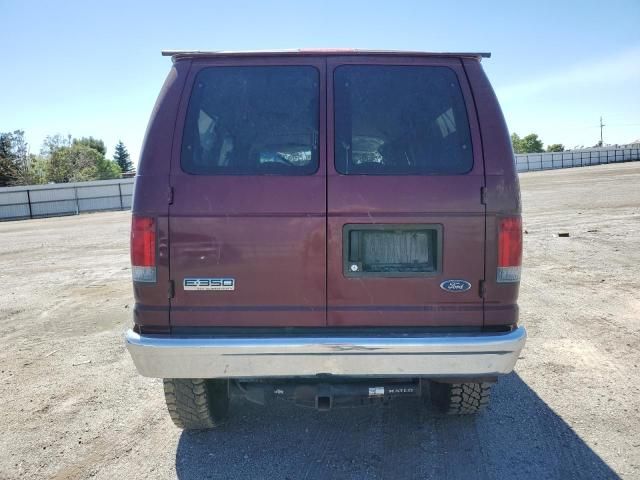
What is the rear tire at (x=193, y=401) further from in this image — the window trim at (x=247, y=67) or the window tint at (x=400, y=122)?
the window tint at (x=400, y=122)

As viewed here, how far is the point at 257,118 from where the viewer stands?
2775mm

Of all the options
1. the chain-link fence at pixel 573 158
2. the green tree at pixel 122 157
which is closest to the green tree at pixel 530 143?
the chain-link fence at pixel 573 158

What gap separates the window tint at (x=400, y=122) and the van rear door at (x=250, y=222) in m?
0.15

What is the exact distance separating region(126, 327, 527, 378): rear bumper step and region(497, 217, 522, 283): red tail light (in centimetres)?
34

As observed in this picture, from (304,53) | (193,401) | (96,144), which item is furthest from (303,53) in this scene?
(96,144)

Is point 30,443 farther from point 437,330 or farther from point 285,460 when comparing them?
point 437,330

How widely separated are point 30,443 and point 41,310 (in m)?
3.94

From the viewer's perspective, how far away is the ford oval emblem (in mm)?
2652

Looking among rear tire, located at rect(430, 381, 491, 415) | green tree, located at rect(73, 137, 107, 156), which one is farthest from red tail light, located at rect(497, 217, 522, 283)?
green tree, located at rect(73, 137, 107, 156)

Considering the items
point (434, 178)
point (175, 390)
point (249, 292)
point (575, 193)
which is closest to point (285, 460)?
point (175, 390)

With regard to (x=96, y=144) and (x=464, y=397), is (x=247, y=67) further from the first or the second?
(x=96, y=144)

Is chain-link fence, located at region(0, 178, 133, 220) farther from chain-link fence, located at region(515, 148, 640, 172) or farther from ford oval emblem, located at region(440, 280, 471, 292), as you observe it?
chain-link fence, located at region(515, 148, 640, 172)

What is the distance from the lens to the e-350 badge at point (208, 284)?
2648 millimetres

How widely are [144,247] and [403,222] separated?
141cm
